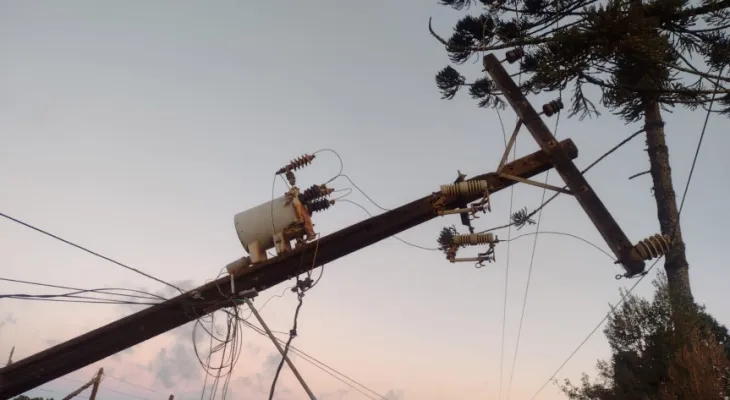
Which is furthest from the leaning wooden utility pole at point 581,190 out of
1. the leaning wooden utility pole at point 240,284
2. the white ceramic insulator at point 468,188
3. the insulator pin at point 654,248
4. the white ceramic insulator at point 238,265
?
the white ceramic insulator at point 238,265

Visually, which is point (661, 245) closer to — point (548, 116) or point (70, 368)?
point (548, 116)

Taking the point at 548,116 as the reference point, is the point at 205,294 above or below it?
below

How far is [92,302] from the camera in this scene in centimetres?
496

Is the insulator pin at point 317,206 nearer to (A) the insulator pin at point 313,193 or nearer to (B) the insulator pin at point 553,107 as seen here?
(A) the insulator pin at point 313,193

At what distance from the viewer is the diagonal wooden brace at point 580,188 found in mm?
4164

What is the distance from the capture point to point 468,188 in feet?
14.6

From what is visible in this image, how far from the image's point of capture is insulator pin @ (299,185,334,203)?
16.0 ft

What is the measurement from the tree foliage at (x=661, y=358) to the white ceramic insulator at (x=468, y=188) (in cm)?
693

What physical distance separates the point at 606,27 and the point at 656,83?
2.55 meters

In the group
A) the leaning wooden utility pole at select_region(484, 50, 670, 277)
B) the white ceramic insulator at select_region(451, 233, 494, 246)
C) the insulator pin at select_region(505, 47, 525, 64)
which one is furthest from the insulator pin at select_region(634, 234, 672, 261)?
the insulator pin at select_region(505, 47, 525, 64)

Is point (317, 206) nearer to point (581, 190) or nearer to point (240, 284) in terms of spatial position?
point (240, 284)

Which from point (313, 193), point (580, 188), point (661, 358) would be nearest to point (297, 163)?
point (313, 193)

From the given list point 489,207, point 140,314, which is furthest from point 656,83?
point 140,314

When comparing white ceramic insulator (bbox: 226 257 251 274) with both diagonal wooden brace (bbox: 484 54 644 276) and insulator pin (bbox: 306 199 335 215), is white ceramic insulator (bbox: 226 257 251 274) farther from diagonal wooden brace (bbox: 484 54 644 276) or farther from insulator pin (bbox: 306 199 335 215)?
diagonal wooden brace (bbox: 484 54 644 276)
